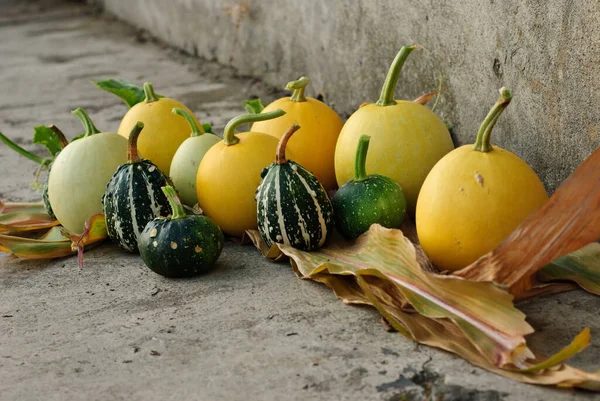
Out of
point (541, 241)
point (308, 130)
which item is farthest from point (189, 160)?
point (541, 241)

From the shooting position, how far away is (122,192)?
8.80ft

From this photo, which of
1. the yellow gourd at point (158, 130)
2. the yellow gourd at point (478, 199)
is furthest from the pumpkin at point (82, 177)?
the yellow gourd at point (478, 199)

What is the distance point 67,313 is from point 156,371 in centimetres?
51

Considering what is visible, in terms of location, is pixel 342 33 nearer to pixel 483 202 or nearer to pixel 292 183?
pixel 292 183

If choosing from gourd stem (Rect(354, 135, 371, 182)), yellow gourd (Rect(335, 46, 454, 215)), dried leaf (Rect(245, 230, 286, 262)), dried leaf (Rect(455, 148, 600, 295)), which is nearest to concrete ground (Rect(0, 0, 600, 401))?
dried leaf (Rect(245, 230, 286, 262))

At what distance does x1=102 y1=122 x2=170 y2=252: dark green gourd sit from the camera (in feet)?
8.80

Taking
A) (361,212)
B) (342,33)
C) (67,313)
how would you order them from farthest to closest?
(342,33), (361,212), (67,313)

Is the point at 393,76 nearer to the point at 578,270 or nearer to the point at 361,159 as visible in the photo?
the point at 361,159

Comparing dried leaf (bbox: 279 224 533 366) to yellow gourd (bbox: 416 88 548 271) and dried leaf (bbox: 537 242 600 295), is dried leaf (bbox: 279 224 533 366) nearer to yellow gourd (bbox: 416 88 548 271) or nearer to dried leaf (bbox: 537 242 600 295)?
yellow gourd (bbox: 416 88 548 271)

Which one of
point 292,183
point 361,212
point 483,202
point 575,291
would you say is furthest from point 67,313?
point 575,291

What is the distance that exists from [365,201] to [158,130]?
100 cm

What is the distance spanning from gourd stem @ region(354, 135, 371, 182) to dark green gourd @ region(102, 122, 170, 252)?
2.11ft

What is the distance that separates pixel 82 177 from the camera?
2.85 m

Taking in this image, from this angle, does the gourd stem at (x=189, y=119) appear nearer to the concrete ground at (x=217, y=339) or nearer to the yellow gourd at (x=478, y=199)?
the concrete ground at (x=217, y=339)
